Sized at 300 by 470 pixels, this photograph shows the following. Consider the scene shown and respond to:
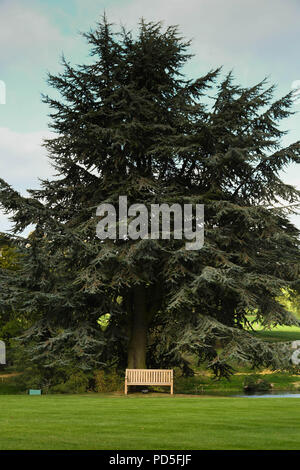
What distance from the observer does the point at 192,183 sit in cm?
2231

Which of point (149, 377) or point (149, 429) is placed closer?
point (149, 429)

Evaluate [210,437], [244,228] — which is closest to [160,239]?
[244,228]

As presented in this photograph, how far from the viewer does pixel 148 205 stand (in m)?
19.4

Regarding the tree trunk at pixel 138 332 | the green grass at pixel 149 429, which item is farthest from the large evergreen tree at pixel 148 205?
the green grass at pixel 149 429
